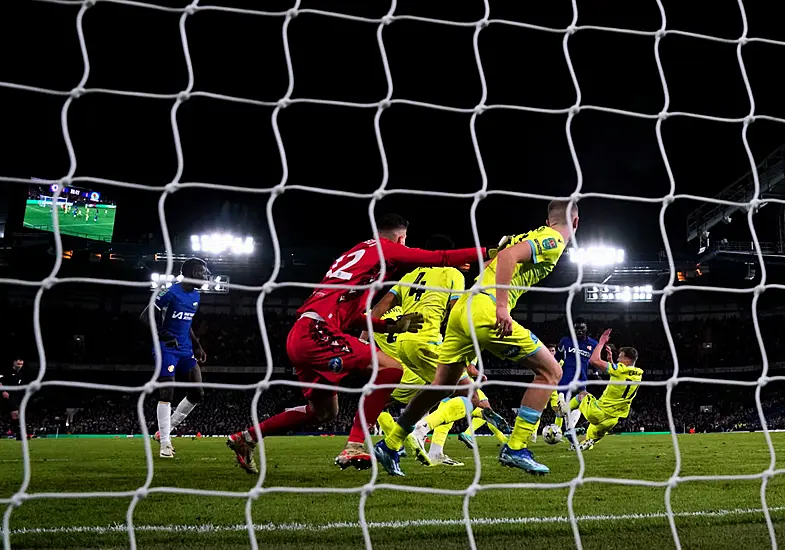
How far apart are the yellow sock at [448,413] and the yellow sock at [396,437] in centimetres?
216

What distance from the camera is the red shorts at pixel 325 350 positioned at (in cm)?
503

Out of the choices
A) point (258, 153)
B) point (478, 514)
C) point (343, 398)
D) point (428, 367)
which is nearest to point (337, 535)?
point (478, 514)

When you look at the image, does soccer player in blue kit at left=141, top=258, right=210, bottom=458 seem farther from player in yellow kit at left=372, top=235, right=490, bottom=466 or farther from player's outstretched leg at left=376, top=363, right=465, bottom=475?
player's outstretched leg at left=376, top=363, right=465, bottom=475

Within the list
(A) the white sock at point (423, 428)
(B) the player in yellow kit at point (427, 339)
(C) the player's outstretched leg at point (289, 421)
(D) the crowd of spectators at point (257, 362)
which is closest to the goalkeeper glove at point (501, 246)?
(B) the player in yellow kit at point (427, 339)

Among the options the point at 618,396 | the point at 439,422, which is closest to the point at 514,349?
the point at 439,422

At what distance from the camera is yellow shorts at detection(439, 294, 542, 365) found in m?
4.93

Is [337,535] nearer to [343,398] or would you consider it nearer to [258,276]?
[343,398]

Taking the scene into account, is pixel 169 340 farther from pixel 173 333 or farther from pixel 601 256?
pixel 601 256

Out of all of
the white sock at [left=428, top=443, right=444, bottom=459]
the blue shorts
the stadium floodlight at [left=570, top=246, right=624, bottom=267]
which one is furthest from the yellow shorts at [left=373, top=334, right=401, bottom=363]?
the stadium floodlight at [left=570, top=246, right=624, bottom=267]

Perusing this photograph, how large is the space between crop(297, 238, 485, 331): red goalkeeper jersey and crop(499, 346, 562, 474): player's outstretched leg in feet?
4.00

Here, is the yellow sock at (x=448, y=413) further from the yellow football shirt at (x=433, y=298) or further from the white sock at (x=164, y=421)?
the white sock at (x=164, y=421)

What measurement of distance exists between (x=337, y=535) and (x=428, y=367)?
361 centimetres

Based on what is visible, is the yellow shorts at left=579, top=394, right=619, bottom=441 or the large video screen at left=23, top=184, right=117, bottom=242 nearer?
the yellow shorts at left=579, top=394, right=619, bottom=441

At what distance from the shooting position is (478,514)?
3.58 meters
